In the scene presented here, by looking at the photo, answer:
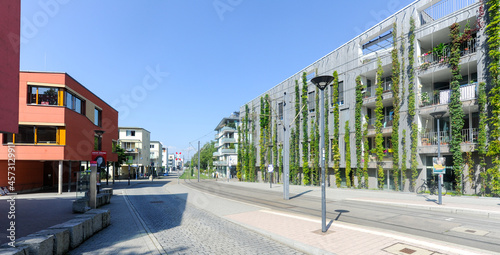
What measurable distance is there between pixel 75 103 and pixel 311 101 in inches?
1003

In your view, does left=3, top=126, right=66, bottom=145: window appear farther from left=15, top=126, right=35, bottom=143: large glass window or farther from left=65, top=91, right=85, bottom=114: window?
left=65, top=91, right=85, bottom=114: window

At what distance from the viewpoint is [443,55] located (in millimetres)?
21188

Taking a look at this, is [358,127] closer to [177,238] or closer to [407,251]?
[407,251]

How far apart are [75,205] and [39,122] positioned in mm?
12475

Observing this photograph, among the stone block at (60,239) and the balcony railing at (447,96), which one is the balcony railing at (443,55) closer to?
the balcony railing at (447,96)

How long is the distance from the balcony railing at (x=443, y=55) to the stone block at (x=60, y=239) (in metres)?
24.9

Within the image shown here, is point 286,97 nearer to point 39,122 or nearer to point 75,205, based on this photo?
point 75,205

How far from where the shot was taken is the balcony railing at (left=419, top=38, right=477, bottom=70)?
19984 millimetres

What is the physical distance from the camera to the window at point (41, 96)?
22.3 metres

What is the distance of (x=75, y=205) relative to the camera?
13469 millimetres

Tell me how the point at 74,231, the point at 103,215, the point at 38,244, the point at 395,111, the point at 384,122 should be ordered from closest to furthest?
the point at 38,244
the point at 74,231
the point at 103,215
the point at 395,111
the point at 384,122

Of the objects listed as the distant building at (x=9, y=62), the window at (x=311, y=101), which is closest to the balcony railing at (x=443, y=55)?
the window at (x=311, y=101)

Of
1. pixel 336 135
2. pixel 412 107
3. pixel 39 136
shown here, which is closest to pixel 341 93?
A: pixel 336 135

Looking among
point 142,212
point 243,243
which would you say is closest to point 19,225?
point 142,212
